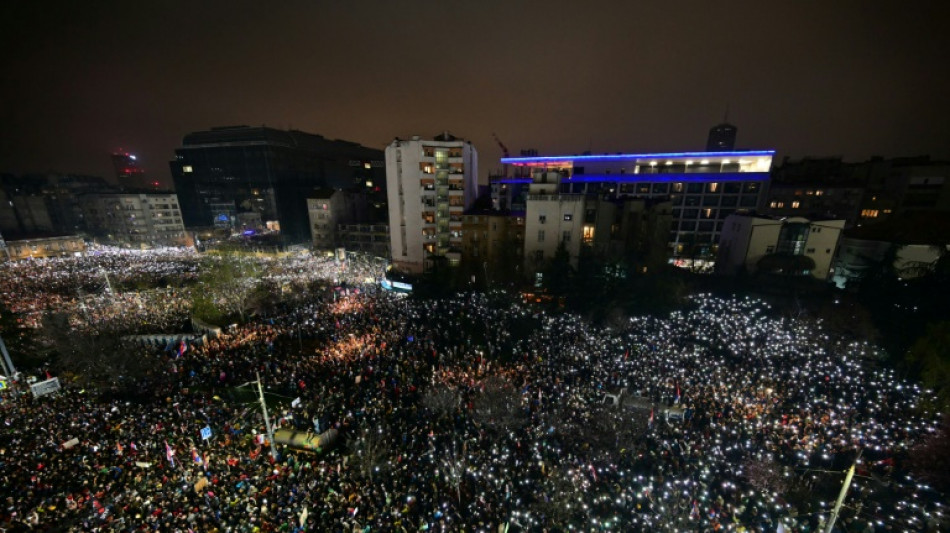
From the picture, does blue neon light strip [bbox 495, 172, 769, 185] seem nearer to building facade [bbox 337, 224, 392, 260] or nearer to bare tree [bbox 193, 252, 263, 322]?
building facade [bbox 337, 224, 392, 260]

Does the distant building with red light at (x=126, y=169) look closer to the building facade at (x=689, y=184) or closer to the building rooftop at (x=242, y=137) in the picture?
the building rooftop at (x=242, y=137)

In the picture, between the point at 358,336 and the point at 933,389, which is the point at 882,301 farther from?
the point at 358,336

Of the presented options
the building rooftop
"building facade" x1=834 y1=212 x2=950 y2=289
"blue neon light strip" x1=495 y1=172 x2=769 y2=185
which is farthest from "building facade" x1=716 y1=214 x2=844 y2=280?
the building rooftop

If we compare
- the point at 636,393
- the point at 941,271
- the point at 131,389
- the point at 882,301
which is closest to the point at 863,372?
the point at 882,301

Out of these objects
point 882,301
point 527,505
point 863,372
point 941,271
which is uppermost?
point 941,271

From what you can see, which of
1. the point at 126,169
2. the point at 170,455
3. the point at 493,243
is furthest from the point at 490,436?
the point at 126,169

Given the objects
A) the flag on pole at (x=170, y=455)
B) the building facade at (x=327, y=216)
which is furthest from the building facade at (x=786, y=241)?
the building facade at (x=327, y=216)
